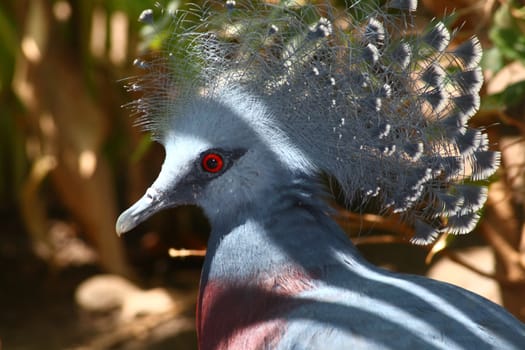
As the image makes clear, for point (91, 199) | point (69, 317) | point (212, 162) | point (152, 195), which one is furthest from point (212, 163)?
point (69, 317)

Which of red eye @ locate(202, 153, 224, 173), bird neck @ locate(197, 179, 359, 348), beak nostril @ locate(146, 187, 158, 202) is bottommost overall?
bird neck @ locate(197, 179, 359, 348)

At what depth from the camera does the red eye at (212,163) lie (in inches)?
67.2

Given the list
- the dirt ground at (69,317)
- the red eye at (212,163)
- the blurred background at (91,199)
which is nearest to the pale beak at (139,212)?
the red eye at (212,163)

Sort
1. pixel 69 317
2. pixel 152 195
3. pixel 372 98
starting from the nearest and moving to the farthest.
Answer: pixel 372 98 < pixel 152 195 < pixel 69 317

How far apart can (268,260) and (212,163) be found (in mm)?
243

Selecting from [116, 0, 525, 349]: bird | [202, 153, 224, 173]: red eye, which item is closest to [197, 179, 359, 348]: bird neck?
[116, 0, 525, 349]: bird

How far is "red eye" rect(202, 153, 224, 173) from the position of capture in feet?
5.60

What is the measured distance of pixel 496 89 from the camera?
239 cm

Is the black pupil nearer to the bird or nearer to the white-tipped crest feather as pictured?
the bird

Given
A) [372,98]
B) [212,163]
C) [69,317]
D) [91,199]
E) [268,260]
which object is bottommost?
[69,317]

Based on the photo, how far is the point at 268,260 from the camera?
165 cm

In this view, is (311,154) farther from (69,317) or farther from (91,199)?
(69,317)

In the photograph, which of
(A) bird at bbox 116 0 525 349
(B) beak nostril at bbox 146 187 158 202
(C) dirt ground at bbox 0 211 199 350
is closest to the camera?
(A) bird at bbox 116 0 525 349

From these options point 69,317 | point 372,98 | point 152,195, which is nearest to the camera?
point 372,98
